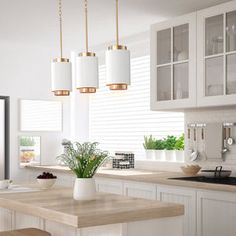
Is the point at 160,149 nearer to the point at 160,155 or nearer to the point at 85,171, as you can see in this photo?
the point at 160,155

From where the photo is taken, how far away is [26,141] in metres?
6.70

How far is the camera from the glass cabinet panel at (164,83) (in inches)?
196

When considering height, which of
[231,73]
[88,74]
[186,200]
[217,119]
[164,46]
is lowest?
[186,200]

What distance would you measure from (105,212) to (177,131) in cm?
312

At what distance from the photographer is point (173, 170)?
18.2 feet

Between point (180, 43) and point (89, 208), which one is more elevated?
point (180, 43)

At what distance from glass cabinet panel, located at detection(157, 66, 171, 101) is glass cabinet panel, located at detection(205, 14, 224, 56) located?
1.76 ft

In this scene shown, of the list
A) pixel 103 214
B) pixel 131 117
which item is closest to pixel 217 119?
pixel 131 117

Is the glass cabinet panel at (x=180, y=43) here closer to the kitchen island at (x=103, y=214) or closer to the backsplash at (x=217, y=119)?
the backsplash at (x=217, y=119)

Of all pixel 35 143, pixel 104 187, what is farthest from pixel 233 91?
pixel 35 143

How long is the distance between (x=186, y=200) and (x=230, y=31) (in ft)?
5.03

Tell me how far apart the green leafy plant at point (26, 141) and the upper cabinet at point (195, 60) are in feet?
7.50

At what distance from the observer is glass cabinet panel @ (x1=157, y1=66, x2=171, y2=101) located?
4980 millimetres

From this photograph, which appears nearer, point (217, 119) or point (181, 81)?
point (181, 81)
